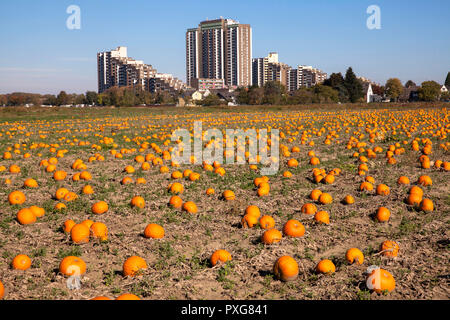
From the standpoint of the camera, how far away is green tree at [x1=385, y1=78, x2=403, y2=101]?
119m

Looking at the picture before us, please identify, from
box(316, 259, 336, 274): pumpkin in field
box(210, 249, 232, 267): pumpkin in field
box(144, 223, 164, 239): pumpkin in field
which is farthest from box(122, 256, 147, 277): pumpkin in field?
box(316, 259, 336, 274): pumpkin in field

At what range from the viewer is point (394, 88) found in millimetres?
119125

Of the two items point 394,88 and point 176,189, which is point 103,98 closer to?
point 394,88

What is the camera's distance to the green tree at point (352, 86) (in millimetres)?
85250

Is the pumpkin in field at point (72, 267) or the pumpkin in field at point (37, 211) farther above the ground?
the pumpkin in field at point (37, 211)

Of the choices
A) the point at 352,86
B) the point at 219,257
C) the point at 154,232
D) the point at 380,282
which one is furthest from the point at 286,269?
the point at 352,86

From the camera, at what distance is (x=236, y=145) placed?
52.1 feet

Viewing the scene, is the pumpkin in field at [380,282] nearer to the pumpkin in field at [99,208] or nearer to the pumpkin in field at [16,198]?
the pumpkin in field at [99,208]

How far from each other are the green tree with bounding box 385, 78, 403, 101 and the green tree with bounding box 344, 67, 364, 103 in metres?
38.8

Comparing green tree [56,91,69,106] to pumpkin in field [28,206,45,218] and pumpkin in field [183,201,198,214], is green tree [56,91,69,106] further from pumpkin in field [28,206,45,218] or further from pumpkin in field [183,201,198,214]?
pumpkin in field [183,201,198,214]

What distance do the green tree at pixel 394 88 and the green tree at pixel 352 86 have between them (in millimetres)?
38826

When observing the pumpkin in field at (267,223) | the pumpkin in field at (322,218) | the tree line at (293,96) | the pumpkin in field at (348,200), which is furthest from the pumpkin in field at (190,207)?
the tree line at (293,96)

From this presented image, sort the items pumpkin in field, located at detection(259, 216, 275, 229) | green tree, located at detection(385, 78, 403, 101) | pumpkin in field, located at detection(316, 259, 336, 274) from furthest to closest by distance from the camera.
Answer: green tree, located at detection(385, 78, 403, 101) → pumpkin in field, located at detection(259, 216, 275, 229) → pumpkin in field, located at detection(316, 259, 336, 274)

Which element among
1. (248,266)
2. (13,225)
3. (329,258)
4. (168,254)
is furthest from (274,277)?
(13,225)
